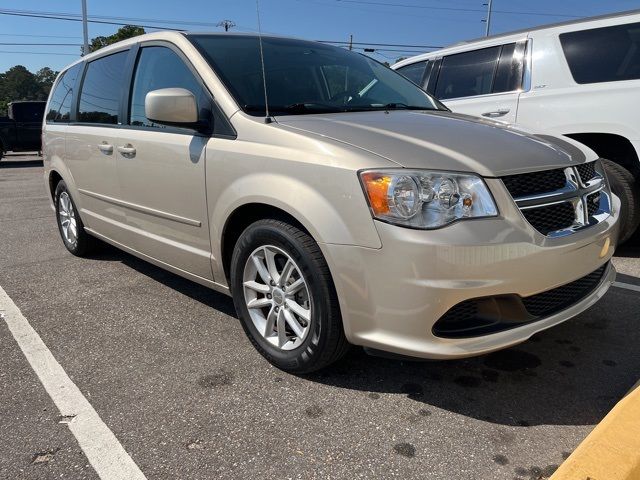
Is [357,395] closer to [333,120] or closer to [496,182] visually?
[496,182]

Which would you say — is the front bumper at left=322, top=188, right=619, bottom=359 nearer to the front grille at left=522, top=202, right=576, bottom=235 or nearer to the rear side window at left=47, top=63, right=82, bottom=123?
the front grille at left=522, top=202, right=576, bottom=235

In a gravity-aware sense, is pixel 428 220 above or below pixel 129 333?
above

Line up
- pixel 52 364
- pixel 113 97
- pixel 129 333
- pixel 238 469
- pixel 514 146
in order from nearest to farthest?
pixel 238 469 → pixel 514 146 → pixel 52 364 → pixel 129 333 → pixel 113 97

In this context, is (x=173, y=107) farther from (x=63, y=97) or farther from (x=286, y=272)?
(x=63, y=97)

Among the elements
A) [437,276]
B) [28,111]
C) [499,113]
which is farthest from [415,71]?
[28,111]

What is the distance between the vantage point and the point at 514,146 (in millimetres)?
2527

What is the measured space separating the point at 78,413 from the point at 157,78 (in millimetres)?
2093

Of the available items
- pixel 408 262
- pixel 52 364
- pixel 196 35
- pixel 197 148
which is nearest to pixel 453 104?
pixel 196 35

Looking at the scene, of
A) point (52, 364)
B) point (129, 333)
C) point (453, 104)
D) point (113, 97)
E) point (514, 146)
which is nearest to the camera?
point (514, 146)

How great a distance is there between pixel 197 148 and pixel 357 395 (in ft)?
5.10

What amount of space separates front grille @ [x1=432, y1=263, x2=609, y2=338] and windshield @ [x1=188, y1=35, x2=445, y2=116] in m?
1.37

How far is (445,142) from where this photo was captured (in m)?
2.44

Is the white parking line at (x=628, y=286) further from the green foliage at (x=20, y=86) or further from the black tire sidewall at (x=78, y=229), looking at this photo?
the green foliage at (x=20, y=86)

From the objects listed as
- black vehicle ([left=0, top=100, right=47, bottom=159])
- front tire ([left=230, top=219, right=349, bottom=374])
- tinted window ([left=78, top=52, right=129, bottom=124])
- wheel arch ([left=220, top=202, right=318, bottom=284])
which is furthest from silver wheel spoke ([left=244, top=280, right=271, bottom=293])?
black vehicle ([left=0, top=100, right=47, bottom=159])
